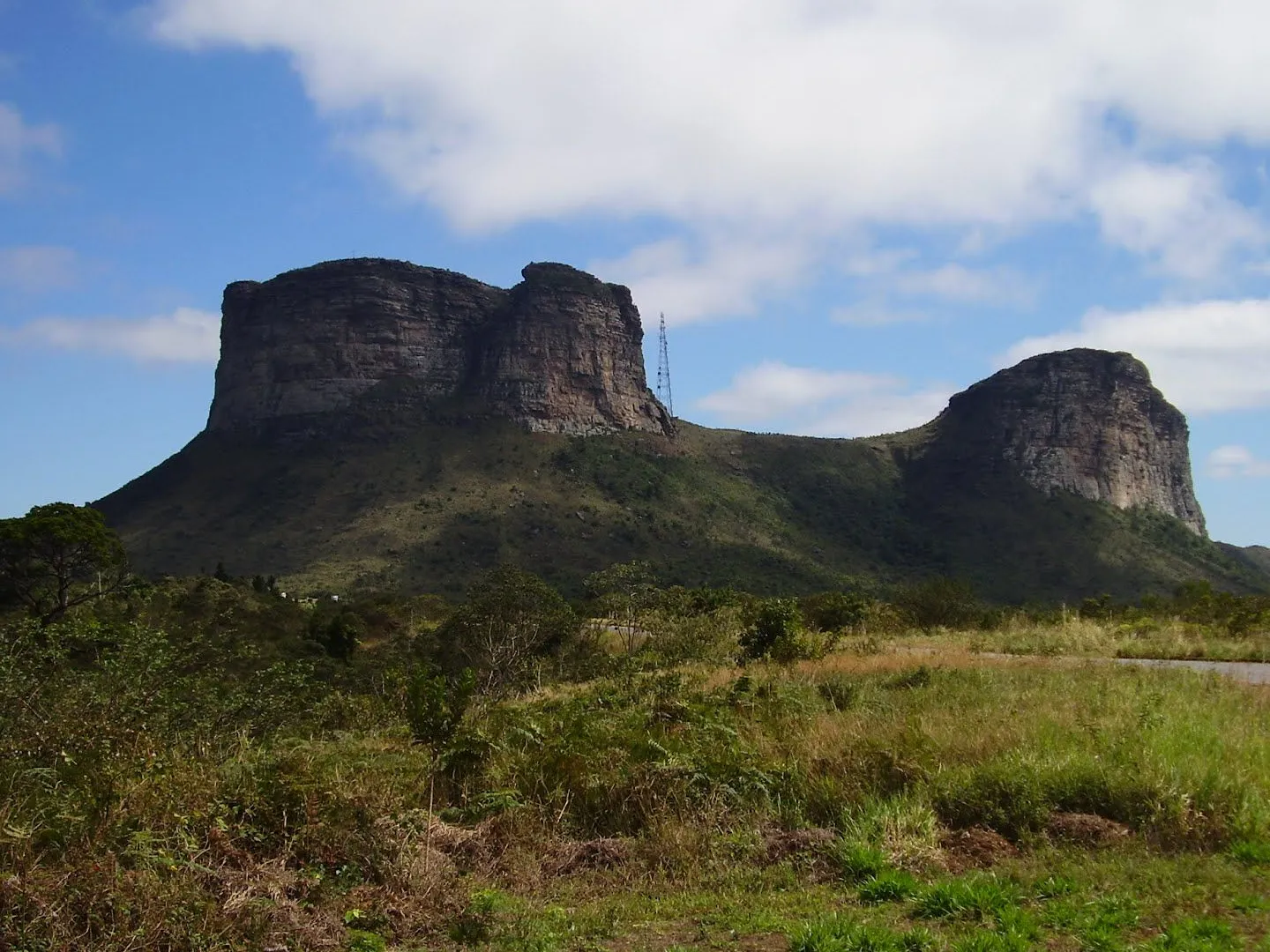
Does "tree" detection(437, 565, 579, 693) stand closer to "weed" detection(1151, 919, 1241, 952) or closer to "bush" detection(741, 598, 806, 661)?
"bush" detection(741, 598, 806, 661)

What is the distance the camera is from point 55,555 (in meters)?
34.9

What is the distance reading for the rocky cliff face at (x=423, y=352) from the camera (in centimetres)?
11938

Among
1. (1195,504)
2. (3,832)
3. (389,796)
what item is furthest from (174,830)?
(1195,504)

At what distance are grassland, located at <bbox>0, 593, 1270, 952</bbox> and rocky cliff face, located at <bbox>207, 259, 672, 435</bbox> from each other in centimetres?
10675

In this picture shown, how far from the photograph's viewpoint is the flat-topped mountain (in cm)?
8619

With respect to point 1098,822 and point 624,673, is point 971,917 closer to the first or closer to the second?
point 1098,822

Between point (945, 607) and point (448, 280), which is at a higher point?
point (448, 280)

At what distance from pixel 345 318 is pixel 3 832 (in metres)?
127

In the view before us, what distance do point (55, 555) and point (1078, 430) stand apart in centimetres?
11783

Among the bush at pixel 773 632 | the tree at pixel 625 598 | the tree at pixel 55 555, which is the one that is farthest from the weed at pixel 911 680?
the tree at pixel 55 555

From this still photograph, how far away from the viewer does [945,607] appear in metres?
29.9

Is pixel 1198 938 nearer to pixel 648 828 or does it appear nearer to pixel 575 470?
pixel 648 828

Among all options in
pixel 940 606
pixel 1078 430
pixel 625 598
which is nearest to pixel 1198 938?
pixel 940 606

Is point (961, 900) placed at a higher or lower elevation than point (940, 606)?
lower
